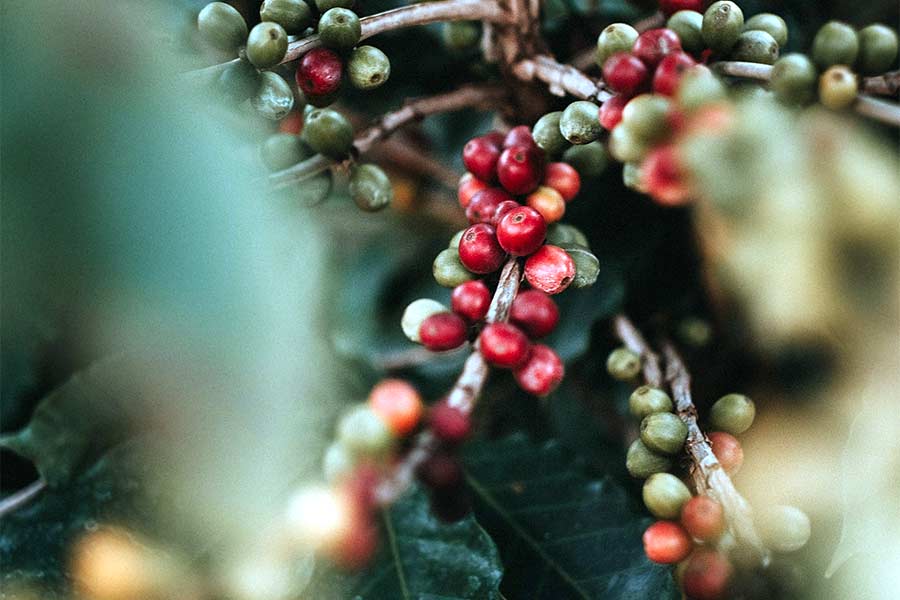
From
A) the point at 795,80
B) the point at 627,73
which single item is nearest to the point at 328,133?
the point at 627,73

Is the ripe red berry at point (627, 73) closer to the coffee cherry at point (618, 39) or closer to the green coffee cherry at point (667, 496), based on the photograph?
the coffee cherry at point (618, 39)

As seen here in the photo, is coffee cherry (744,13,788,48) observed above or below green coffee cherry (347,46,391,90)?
above

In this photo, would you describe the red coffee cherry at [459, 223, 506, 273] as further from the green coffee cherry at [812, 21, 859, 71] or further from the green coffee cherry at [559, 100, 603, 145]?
the green coffee cherry at [812, 21, 859, 71]

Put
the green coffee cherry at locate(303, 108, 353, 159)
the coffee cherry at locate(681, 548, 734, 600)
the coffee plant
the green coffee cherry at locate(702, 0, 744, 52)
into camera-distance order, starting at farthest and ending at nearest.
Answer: the green coffee cherry at locate(303, 108, 353, 159)
the green coffee cherry at locate(702, 0, 744, 52)
the coffee cherry at locate(681, 548, 734, 600)
the coffee plant

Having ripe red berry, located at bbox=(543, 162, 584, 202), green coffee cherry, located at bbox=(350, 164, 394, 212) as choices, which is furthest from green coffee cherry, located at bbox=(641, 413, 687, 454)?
green coffee cherry, located at bbox=(350, 164, 394, 212)

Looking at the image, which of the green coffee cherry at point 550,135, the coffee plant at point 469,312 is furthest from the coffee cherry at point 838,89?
the green coffee cherry at point 550,135

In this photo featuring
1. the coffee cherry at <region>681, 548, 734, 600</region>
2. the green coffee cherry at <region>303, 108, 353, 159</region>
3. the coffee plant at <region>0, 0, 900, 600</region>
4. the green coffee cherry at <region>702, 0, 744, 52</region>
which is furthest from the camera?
the green coffee cherry at <region>303, 108, 353, 159</region>

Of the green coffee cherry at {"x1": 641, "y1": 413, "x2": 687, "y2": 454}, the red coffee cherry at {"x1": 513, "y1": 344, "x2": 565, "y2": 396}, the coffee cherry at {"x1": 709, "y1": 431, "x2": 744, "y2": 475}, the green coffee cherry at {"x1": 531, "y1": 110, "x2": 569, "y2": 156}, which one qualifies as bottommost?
the coffee cherry at {"x1": 709, "y1": 431, "x2": 744, "y2": 475}
